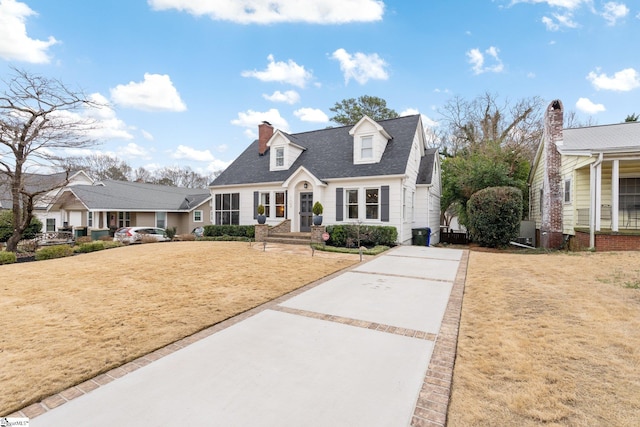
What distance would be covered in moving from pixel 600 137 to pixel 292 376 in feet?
55.8

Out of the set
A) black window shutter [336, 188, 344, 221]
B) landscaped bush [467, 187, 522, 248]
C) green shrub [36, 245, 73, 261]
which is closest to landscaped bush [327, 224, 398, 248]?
black window shutter [336, 188, 344, 221]

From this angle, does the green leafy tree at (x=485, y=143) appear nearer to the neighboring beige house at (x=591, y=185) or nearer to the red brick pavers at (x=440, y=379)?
the neighboring beige house at (x=591, y=185)

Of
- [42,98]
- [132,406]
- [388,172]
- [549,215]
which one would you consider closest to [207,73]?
[42,98]

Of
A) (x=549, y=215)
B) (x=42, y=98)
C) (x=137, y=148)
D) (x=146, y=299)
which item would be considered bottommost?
(x=146, y=299)

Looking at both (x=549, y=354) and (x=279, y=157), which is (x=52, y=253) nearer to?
(x=279, y=157)

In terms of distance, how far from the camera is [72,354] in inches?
127

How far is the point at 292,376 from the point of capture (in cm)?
280

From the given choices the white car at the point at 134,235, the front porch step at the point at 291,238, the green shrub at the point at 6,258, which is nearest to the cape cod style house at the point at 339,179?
the front porch step at the point at 291,238

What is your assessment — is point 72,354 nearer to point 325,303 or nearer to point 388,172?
point 325,303

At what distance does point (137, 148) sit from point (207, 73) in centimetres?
2333

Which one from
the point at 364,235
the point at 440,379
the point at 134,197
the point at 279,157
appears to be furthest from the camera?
the point at 134,197

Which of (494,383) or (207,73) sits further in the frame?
(207,73)

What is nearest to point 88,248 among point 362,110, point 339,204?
point 339,204

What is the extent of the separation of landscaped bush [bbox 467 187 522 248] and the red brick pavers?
9984mm
